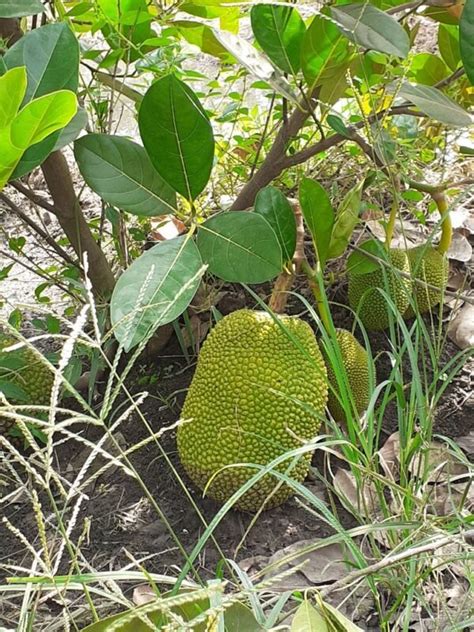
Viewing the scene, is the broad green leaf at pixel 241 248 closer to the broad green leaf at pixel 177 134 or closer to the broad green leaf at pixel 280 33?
the broad green leaf at pixel 177 134

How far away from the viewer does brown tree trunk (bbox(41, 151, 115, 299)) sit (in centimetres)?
102

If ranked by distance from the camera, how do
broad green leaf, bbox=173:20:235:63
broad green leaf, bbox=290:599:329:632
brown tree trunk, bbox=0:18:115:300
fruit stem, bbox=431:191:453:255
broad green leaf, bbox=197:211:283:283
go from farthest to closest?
fruit stem, bbox=431:191:453:255 → broad green leaf, bbox=173:20:235:63 → brown tree trunk, bbox=0:18:115:300 → broad green leaf, bbox=197:211:283:283 → broad green leaf, bbox=290:599:329:632

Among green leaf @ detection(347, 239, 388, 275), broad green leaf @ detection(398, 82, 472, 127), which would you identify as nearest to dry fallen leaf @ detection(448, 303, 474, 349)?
green leaf @ detection(347, 239, 388, 275)

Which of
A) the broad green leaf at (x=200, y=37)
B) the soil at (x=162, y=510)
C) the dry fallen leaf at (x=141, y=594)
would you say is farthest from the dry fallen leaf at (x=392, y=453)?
the broad green leaf at (x=200, y=37)

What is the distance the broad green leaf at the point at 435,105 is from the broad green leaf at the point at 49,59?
1.21ft

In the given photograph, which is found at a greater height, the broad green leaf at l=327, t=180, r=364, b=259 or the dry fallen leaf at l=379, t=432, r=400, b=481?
the broad green leaf at l=327, t=180, r=364, b=259

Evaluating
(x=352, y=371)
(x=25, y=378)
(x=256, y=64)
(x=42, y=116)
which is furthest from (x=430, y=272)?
(x=42, y=116)

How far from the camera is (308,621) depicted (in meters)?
0.48

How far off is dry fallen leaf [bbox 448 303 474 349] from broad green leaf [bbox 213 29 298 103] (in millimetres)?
525

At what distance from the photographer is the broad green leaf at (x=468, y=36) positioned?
2.39 ft

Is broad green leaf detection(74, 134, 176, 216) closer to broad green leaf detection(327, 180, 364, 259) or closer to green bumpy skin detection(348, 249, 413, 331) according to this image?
broad green leaf detection(327, 180, 364, 259)

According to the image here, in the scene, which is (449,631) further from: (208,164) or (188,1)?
(188,1)

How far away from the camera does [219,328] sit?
100 centimetres

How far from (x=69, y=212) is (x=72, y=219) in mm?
11
